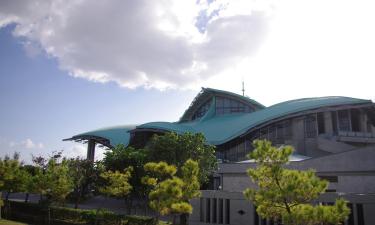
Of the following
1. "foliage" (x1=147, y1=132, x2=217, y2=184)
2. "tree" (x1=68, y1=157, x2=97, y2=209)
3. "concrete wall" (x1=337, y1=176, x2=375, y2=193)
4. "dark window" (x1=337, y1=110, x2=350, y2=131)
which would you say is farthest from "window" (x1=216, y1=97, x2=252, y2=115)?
"concrete wall" (x1=337, y1=176, x2=375, y2=193)

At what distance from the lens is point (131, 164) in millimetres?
37438

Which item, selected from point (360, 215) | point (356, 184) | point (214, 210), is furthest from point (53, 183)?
point (356, 184)

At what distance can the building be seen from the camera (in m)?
32.2

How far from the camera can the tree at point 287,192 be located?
1399 cm

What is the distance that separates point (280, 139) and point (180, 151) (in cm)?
2716

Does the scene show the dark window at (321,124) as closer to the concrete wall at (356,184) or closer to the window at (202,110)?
the concrete wall at (356,184)

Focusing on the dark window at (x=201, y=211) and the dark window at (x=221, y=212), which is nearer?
the dark window at (x=221, y=212)

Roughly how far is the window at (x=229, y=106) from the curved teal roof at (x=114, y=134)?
21757 mm

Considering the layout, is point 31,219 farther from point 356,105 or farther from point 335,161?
point 356,105

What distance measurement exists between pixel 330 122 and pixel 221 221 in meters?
31.8

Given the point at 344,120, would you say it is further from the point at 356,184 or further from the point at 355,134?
the point at 356,184

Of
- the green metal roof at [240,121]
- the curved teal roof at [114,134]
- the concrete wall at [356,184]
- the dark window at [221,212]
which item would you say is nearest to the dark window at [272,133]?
the green metal roof at [240,121]

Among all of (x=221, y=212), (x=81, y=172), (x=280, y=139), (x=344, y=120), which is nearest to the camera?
(x=221, y=212)

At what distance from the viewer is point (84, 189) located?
4734 centimetres
